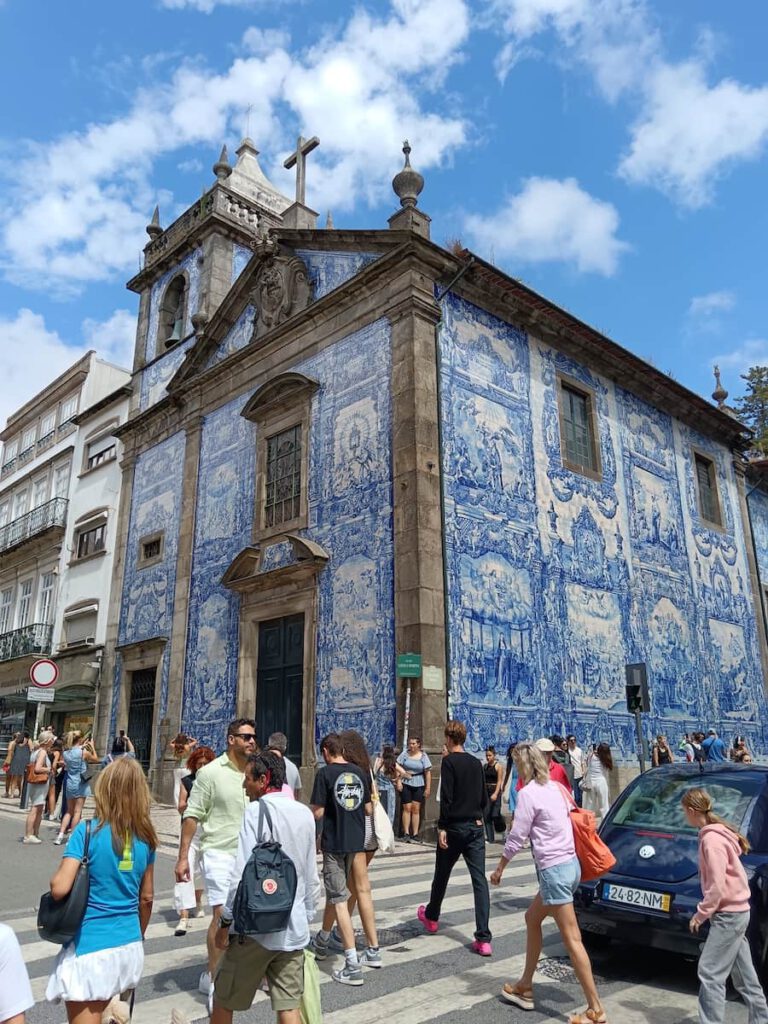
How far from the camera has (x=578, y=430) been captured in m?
17.5

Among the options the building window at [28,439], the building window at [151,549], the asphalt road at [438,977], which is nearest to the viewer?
the asphalt road at [438,977]

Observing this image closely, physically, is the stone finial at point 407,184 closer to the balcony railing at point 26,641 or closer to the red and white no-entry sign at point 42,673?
the red and white no-entry sign at point 42,673

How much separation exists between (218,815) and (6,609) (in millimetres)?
26219

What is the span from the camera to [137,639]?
63.6ft

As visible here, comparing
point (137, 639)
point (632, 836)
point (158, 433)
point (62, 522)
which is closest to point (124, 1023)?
point (632, 836)

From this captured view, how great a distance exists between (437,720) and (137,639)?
9639 millimetres

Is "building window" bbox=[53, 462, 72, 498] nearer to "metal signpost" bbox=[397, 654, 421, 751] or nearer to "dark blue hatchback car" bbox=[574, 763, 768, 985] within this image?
"metal signpost" bbox=[397, 654, 421, 751]

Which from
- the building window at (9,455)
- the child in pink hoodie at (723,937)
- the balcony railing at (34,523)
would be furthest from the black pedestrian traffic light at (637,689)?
the building window at (9,455)

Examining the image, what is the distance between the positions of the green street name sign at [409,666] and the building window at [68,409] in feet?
62.1

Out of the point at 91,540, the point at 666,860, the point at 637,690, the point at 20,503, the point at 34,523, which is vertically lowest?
the point at 666,860

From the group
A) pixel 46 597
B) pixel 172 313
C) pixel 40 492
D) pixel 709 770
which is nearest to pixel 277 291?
pixel 172 313

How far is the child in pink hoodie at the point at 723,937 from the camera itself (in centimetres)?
401

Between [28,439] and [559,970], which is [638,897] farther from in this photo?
[28,439]

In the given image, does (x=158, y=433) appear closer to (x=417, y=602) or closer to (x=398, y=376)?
(x=398, y=376)
